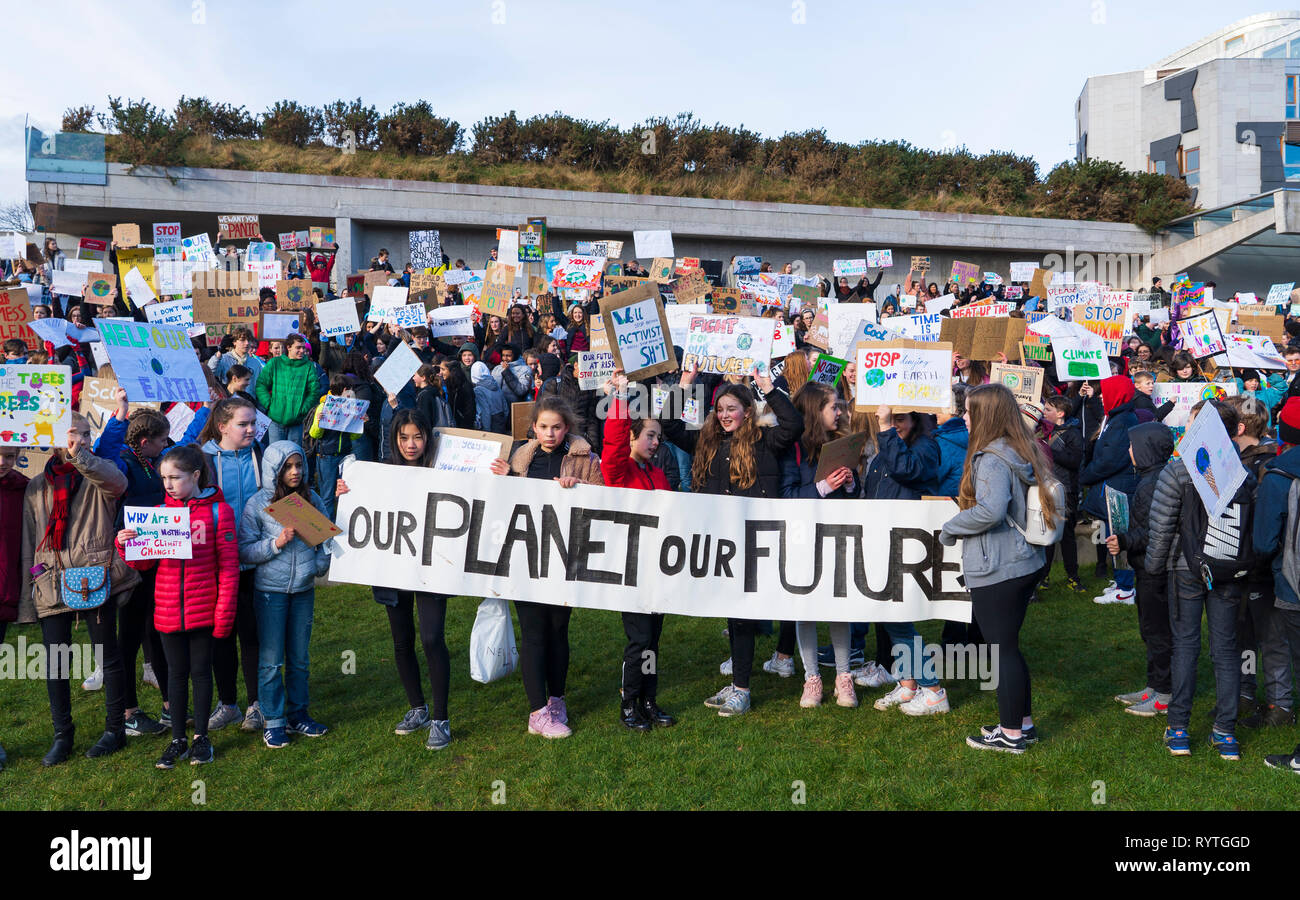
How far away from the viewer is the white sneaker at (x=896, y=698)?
632 centimetres

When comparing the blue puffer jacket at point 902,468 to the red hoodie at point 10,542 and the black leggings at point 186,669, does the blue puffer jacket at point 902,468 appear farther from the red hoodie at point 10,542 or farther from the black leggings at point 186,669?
the red hoodie at point 10,542

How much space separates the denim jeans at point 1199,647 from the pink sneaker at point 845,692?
1865mm

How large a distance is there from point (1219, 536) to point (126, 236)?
17.2m

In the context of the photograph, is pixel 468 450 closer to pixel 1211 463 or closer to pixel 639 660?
pixel 639 660

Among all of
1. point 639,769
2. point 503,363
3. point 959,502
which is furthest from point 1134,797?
point 503,363

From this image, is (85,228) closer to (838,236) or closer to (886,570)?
(838,236)

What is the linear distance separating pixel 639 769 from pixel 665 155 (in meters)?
29.7

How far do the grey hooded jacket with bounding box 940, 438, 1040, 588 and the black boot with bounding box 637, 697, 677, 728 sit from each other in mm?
2079

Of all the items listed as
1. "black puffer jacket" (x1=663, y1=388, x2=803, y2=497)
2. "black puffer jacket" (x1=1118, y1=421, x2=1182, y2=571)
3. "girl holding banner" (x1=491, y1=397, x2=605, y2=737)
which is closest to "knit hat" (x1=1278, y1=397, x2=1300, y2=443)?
"black puffer jacket" (x1=1118, y1=421, x2=1182, y2=571)

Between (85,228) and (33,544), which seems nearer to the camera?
Result: (33,544)

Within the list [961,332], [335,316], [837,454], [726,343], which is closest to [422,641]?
[837,454]

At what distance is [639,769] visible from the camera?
17.7ft

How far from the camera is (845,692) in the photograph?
6391mm
